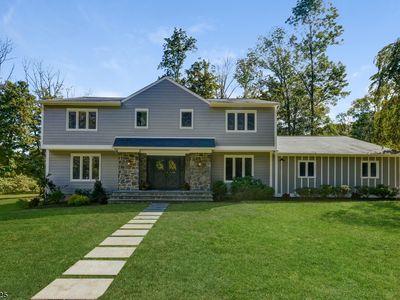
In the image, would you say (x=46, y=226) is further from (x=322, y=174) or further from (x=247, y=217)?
(x=322, y=174)

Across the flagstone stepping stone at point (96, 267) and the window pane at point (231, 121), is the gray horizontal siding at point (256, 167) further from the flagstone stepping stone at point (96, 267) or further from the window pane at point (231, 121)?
the flagstone stepping stone at point (96, 267)

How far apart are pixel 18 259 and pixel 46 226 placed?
150 inches

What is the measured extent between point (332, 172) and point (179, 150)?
9070 mm

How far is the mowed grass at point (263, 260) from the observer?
16.5 ft

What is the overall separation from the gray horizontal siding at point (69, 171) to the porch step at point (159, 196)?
1.71 meters

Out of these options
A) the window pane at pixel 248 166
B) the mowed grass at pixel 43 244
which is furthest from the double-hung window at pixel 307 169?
the mowed grass at pixel 43 244

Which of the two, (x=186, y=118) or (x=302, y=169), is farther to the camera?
(x=302, y=169)

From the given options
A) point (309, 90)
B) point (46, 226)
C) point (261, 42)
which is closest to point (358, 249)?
point (46, 226)

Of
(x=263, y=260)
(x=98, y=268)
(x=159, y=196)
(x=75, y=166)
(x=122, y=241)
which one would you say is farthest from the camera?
(x=75, y=166)

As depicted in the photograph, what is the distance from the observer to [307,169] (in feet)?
67.2

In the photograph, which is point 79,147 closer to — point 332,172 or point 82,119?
point 82,119

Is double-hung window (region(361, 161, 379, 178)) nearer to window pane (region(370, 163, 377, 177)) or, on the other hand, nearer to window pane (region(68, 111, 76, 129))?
window pane (region(370, 163, 377, 177))

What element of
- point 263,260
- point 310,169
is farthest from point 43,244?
point 310,169

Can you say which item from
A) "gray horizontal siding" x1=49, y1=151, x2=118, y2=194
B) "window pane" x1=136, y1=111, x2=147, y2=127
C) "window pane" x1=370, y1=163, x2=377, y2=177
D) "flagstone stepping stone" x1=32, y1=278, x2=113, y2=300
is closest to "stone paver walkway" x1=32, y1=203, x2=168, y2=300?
"flagstone stepping stone" x1=32, y1=278, x2=113, y2=300
